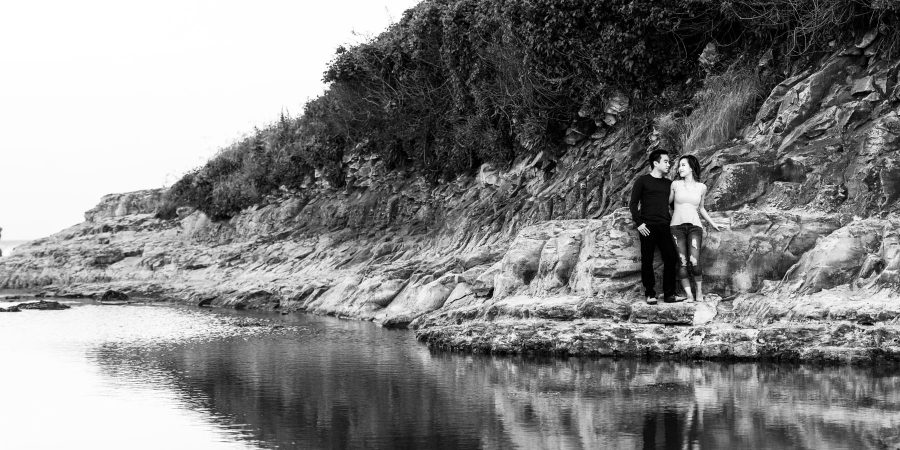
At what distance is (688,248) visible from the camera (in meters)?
14.4

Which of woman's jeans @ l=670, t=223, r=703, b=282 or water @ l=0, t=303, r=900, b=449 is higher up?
woman's jeans @ l=670, t=223, r=703, b=282

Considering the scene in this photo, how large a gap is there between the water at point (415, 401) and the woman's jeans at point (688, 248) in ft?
6.49

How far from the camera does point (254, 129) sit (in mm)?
45938

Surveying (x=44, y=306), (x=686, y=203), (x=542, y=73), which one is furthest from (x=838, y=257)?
(x=44, y=306)

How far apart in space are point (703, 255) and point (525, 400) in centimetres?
542

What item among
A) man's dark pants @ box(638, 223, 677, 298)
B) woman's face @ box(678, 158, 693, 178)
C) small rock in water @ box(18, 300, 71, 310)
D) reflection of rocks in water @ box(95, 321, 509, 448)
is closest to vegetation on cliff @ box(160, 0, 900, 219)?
woman's face @ box(678, 158, 693, 178)

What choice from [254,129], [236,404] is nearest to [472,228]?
[236,404]

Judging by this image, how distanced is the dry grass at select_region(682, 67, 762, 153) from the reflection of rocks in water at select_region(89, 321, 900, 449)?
271 inches

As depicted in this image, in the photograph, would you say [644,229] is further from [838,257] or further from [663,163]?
[838,257]

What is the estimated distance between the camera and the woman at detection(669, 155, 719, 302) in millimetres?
14273

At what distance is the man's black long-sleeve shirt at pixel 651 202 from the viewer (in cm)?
1438

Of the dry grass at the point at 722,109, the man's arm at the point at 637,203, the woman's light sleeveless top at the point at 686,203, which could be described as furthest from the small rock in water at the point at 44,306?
the woman's light sleeveless top at the point at 686,203

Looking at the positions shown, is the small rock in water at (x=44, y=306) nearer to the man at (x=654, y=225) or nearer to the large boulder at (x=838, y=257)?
the man at (x=654, y=225)

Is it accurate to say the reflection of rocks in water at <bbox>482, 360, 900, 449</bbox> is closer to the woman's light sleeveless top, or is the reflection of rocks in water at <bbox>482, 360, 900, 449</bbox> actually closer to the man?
the man
